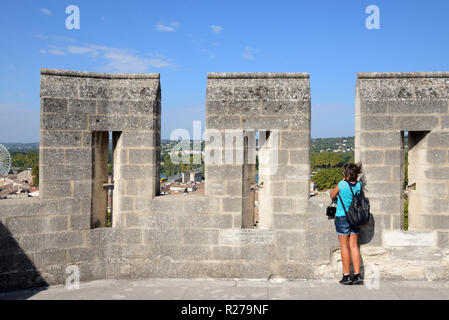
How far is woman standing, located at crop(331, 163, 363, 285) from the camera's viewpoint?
14.8 ft

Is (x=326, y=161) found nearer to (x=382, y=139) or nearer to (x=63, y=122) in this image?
(x=382, y=139)

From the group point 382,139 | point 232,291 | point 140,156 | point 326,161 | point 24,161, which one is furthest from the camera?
point 24,161

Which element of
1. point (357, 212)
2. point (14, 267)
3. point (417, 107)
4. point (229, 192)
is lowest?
point (14, 267)

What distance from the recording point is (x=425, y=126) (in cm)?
488

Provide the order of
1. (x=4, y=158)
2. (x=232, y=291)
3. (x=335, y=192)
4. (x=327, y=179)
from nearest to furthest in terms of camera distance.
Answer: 1. (x=232, y=291)
2. (x=335, y=192)
3. (x=4, y=158)
4. (x=327, y=179)

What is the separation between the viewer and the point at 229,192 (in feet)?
16.1

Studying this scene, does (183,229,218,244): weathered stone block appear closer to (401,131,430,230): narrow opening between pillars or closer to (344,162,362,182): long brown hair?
(344,162,362,182): long brown hair

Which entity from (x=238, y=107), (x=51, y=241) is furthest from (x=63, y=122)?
(x=238, y=107)

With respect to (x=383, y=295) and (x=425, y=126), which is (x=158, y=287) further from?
(x=425, y=126)

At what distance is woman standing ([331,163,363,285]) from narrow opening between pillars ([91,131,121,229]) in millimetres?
3037

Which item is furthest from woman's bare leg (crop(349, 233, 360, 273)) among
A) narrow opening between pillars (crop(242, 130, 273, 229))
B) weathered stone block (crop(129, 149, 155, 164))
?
weathered stone block (crop(129, 149, 155, 164))

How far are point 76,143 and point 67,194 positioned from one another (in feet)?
2.27

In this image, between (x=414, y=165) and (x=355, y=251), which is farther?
(x=414, y=165)

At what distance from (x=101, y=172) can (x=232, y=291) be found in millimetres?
2497
